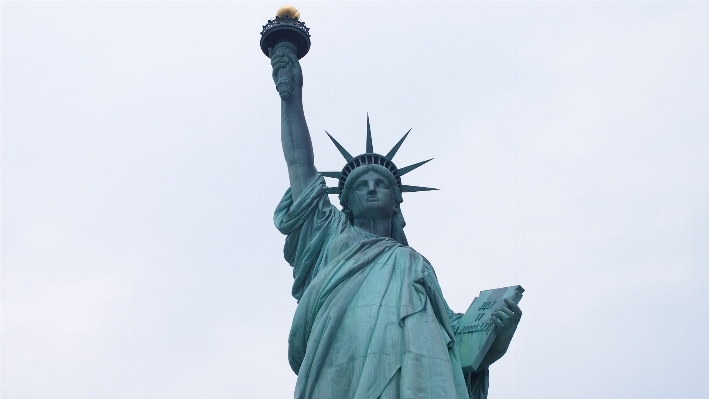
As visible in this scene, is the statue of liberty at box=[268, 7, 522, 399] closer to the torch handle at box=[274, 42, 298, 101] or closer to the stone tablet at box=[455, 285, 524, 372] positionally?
the torch handle at box=[274, 42, 298, 101]

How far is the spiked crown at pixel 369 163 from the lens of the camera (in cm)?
1756

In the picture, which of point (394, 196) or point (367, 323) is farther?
point (394, 196)

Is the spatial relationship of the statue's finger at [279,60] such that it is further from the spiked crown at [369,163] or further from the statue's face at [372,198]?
the statue's face at [372,198]

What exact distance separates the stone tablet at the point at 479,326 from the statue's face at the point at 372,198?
73.5 inches

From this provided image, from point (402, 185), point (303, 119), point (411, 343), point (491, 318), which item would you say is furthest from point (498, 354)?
point (303, 119)

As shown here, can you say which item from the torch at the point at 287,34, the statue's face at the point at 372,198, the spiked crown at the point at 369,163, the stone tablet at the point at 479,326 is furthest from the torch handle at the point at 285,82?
the stone tablet at the point at 479,326

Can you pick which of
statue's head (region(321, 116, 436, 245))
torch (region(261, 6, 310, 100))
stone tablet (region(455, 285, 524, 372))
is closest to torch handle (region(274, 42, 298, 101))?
torch (region(261, 6, 310, 100))

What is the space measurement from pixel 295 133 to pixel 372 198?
169 cm

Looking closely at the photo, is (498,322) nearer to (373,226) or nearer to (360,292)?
(360,292)

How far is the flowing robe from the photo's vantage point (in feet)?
48.2

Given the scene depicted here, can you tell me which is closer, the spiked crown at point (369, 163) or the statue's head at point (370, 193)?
the statue's head at point (370, 193)

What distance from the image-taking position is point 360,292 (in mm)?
15758

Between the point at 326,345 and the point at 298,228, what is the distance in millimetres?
2804

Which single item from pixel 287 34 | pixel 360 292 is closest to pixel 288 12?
pixel 287 34
